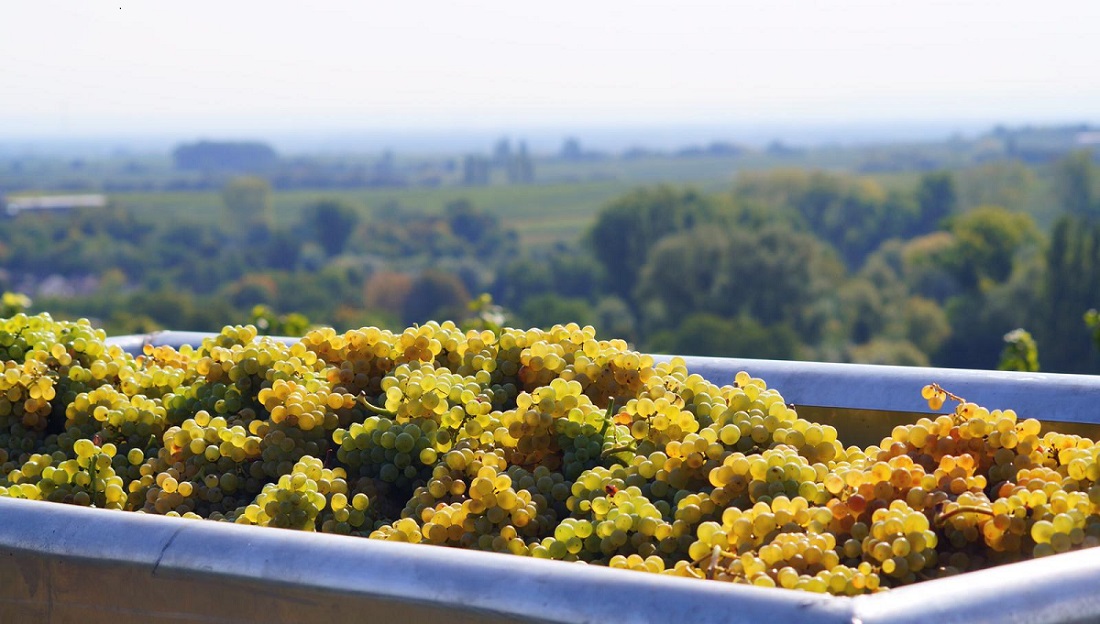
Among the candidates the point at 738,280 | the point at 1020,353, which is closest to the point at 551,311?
the point at 738,280

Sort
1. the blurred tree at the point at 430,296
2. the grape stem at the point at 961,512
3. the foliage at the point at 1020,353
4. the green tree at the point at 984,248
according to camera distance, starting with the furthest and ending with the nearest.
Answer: the blurred tree at the point at 430,296
the green tree at the point at 984,248
the foliage at the point at 1020,353
the grape stem at the point at 961,512

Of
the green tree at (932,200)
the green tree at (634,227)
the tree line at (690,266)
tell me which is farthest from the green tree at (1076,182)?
the green tree at (634,227)

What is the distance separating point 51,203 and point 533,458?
306 feet

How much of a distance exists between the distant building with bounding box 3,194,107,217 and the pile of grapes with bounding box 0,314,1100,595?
294 feet

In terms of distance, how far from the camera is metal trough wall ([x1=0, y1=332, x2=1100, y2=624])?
1171 millimetres

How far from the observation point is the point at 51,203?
287 feet

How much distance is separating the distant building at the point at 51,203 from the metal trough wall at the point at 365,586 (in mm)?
90370

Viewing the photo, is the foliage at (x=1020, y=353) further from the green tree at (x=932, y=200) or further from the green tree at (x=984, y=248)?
the green tree at (x=932, y=200)

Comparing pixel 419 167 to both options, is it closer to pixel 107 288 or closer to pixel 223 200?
pixel 223 200

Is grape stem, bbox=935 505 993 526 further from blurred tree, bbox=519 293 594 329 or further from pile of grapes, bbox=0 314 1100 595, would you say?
blurred tree, bbox=519 293 594 329

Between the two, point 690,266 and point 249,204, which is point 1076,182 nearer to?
point 690,266

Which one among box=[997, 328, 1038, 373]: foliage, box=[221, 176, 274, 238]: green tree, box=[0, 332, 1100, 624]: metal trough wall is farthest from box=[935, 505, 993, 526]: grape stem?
box=[221, 176, 274, 238]: green tree

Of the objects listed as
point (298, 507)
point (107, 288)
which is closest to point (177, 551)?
point (298, 507)

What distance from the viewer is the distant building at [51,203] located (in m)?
85.6
